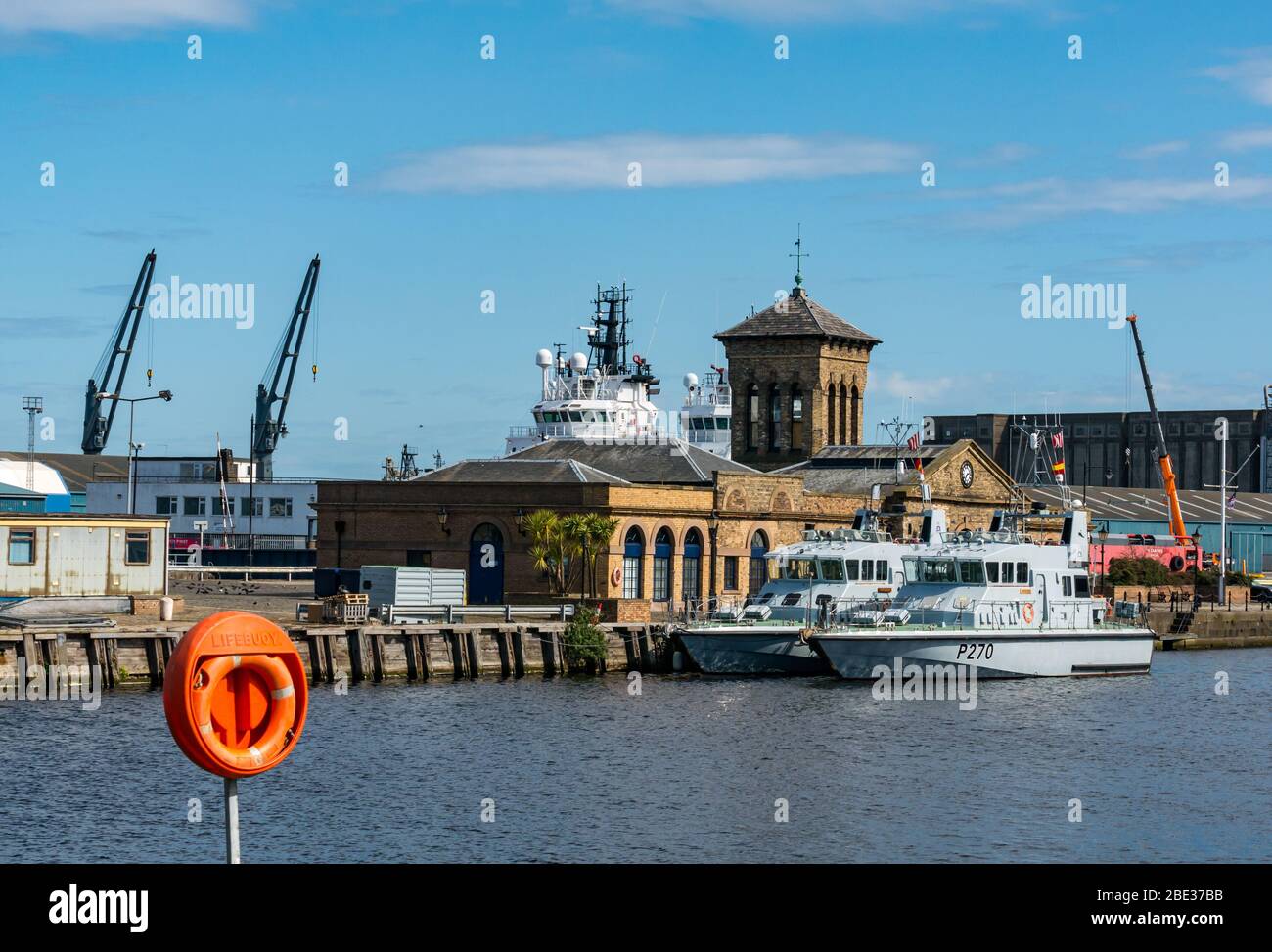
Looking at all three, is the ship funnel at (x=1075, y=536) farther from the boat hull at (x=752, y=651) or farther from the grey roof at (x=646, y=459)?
the grey roof at (x=646, y=459)

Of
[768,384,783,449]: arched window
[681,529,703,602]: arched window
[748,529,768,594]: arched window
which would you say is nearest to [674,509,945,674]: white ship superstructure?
[681,529,703,602]: arched window

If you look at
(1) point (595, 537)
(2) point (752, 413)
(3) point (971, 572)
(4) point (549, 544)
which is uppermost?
(2) point (752, 413)

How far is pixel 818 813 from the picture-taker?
3259 centimetres

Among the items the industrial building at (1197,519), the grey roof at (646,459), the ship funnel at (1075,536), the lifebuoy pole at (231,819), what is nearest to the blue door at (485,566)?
the grey roof at (646,459)

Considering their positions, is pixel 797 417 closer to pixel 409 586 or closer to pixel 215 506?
pixel 409 586

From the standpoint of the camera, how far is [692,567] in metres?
73.2

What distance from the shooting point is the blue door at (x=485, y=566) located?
2763 inches

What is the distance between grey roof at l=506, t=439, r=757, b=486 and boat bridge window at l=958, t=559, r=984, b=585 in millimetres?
17608

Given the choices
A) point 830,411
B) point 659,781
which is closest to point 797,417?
point 830,411

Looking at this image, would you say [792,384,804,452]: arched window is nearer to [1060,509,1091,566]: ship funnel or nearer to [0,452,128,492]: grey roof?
[1060,509,1091,566]: ship funnel

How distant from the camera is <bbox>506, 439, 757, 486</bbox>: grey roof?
76875 mm

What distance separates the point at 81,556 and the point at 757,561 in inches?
→ 1126
